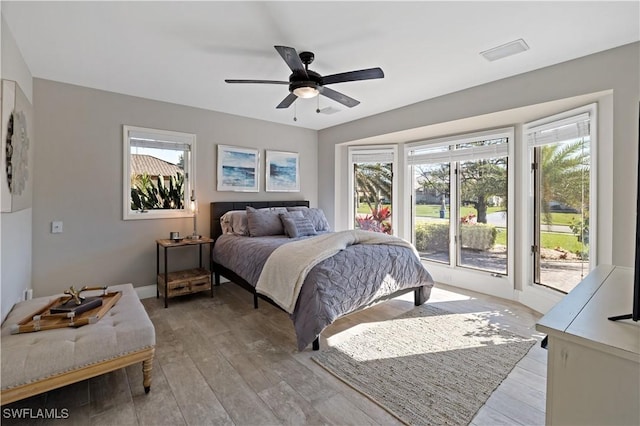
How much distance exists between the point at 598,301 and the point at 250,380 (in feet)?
6.78

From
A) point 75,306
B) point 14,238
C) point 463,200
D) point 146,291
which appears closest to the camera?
point 75,306

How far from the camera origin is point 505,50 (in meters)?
2.59

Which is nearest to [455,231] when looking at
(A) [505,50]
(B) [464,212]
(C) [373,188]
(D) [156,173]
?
(B) [464,212]

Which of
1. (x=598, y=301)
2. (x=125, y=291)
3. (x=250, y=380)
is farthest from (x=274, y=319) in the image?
(x=598, y=301)

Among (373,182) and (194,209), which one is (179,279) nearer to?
(194,209)

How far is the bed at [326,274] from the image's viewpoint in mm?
2482

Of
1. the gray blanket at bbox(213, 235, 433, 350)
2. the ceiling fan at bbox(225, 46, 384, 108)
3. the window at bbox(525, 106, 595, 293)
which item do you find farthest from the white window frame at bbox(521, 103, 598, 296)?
the ceiling fan at bbox(225, 46, 384, 108)

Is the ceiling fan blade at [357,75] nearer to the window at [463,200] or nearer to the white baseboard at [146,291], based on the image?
the window at [463,200]

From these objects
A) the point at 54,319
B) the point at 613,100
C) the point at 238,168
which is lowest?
the point at 54,319

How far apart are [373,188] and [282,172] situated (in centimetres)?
168

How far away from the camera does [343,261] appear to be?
275 centimetres

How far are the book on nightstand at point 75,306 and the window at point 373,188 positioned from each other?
4.08 meters

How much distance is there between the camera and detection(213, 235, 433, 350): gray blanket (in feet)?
8.07

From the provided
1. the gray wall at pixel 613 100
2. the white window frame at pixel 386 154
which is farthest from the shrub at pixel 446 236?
the gray wall at pixel 613 100
